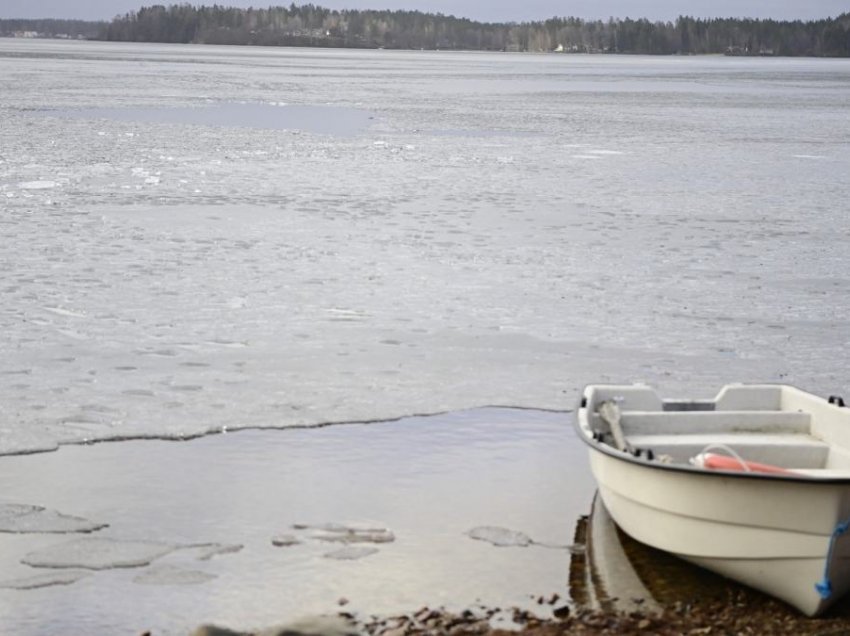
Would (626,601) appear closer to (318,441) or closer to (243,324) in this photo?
(318,441)

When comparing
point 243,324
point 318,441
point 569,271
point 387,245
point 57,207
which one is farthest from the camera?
point 57,207

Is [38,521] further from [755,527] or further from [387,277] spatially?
[387,277]

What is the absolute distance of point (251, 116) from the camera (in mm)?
41906

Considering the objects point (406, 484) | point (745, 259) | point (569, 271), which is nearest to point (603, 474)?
point (406, 484)

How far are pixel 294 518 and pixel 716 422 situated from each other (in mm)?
2375

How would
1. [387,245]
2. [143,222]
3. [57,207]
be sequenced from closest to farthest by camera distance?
[387,245] < [143,222] < [57,207]

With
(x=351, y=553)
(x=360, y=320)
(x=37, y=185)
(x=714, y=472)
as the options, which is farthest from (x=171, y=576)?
(x=37, y=185)

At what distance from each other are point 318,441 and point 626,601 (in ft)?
9.14

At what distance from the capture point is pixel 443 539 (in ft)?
23.1

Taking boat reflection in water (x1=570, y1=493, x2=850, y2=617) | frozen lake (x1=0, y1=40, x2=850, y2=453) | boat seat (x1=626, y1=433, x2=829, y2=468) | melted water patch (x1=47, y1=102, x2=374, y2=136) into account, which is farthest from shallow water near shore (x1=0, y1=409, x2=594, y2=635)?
melted water patch (x1=47, y1=102, x2=374, y2=136)

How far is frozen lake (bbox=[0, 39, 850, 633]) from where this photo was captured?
7352mm

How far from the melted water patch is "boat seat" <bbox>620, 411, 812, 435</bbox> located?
92.1 feet

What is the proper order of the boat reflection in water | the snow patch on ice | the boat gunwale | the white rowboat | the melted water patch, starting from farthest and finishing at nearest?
the melted water patch, the snow patch on ice, the boat reflection in water, the white rowboat, the boat gunwale

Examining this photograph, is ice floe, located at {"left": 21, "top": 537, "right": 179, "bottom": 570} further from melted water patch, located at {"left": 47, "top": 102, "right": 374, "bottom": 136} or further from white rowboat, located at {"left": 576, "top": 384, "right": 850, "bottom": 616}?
melted water patch, located at {"left": 47, "top": 102, "right": 374, "bottom": 136}
